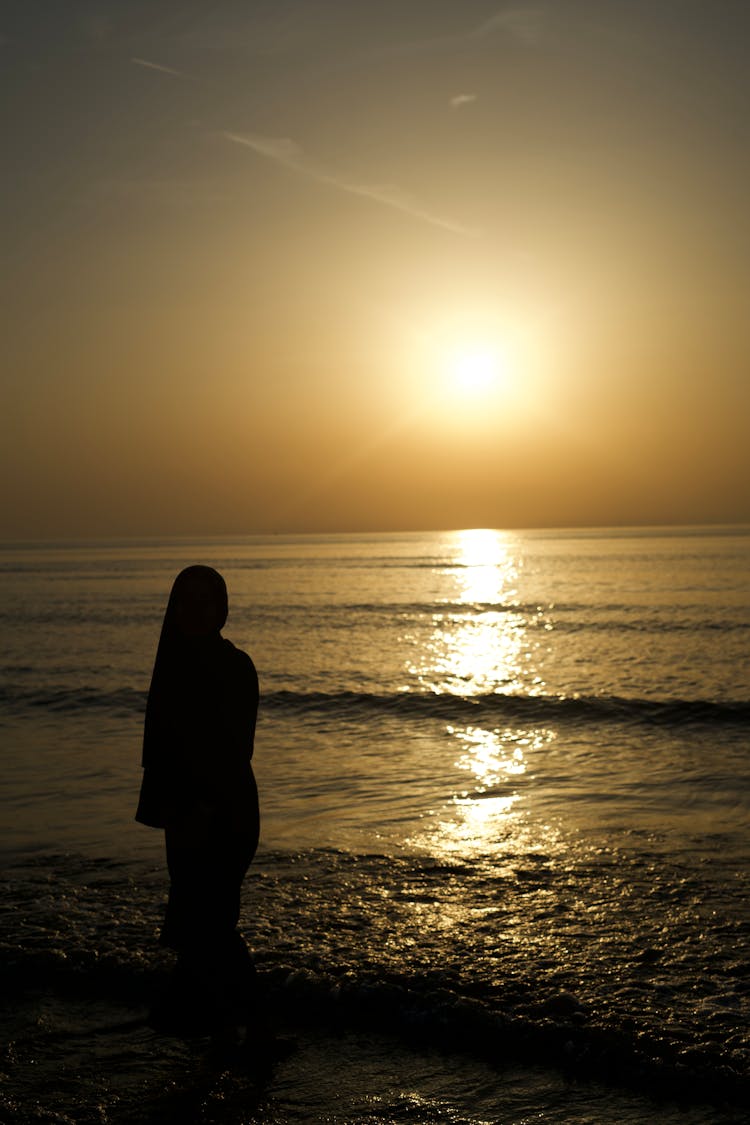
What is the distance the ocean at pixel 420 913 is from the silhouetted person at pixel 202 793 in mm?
408

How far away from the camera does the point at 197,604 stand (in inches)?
174

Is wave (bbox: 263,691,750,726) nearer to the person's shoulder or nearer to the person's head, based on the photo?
the person's shoulder

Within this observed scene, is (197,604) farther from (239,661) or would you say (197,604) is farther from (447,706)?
(447,706)

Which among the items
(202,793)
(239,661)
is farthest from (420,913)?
(239,661)

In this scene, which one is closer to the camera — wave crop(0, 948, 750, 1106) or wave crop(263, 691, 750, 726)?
wave crop(0, 948, 750, 1106)

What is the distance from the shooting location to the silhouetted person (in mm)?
4418

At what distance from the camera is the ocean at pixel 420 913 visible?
4355mm

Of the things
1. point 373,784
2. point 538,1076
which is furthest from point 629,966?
point 373,784

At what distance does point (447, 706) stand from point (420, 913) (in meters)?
11.3

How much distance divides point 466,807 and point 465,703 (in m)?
8.19

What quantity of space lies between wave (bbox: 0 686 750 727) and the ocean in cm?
10

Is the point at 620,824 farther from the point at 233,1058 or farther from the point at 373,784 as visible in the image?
the point at 233,1058

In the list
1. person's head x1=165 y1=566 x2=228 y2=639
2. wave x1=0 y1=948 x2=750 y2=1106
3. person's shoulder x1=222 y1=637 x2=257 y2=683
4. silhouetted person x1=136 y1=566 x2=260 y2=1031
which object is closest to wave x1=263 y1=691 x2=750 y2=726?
wave x1=0 y1=948 x2=750 y2=1106

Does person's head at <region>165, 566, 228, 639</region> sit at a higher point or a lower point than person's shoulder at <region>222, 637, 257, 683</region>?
higher
